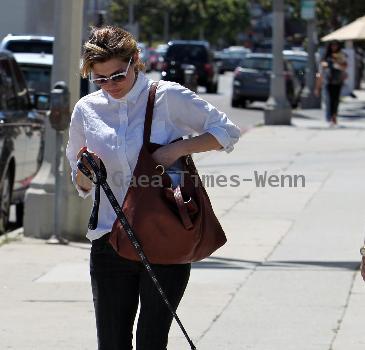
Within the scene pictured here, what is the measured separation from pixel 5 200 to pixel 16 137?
667 millimetres

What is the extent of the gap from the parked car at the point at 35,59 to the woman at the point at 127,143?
39.1 ft

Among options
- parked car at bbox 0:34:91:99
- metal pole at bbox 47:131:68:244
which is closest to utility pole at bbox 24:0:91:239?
metal pole at bbox 47:131:68:244

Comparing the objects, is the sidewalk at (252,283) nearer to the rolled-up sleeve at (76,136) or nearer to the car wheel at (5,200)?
the car wheel at (5,200)

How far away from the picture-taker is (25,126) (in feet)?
40.8

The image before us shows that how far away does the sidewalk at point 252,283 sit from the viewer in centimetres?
713

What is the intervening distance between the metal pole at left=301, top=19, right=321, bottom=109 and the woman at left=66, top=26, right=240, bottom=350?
2894cm

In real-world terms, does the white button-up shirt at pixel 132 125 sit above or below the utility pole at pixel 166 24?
below

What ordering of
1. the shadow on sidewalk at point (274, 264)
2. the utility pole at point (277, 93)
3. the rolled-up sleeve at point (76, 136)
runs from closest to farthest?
the rolled-up sleeve at point (76, 136) → the shadow on sidewalk at point (274, 264) → the utility pole at point (277, 93)

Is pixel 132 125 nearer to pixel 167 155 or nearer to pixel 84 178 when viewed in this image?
pixel 167 155

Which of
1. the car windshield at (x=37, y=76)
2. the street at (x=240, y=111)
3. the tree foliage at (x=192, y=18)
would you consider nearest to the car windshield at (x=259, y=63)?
the street at (x=240, y=111)

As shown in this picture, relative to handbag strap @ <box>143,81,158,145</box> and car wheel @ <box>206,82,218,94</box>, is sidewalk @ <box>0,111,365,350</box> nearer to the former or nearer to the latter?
handbag strap @ <box>143,81,158,145</box>

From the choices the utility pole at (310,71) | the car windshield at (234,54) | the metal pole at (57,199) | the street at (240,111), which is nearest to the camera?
the metal pole at (57,199)

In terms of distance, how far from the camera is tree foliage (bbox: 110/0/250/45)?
9526 centimetres

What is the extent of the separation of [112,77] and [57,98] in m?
5.88
